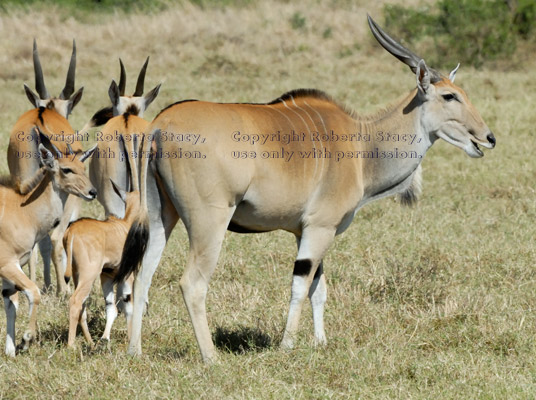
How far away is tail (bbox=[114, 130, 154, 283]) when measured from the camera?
165 inches

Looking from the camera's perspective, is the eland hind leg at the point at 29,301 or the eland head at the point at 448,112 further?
the eland head at the point at 448,112

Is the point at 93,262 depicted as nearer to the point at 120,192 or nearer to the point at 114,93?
the point at 120,192

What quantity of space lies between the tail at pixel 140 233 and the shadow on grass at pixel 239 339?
0.64 metres

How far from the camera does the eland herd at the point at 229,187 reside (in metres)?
4.10

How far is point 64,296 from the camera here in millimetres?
5660

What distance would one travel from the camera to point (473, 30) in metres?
15.6

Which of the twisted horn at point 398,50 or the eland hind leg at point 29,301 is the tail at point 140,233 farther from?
the twisted horn at point 398,50

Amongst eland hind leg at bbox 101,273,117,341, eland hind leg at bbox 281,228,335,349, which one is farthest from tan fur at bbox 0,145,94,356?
eland hind leg at bbox 281,228,335,349

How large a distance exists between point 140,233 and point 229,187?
0.50 metres

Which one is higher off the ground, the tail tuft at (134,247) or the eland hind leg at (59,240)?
the tail tuft at (134,247)

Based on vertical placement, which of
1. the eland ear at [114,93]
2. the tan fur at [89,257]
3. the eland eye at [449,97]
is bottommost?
the tan fur at [89,257]

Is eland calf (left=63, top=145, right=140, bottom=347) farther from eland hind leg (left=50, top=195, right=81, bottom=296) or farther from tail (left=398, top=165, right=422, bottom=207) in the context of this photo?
tail (left=398, top=165, right=422, bottom=207)

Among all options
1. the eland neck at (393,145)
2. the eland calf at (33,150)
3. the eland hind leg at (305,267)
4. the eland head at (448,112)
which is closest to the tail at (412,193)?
the eland neck at (393,145)

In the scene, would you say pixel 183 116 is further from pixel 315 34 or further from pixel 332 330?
pixel 315 34
